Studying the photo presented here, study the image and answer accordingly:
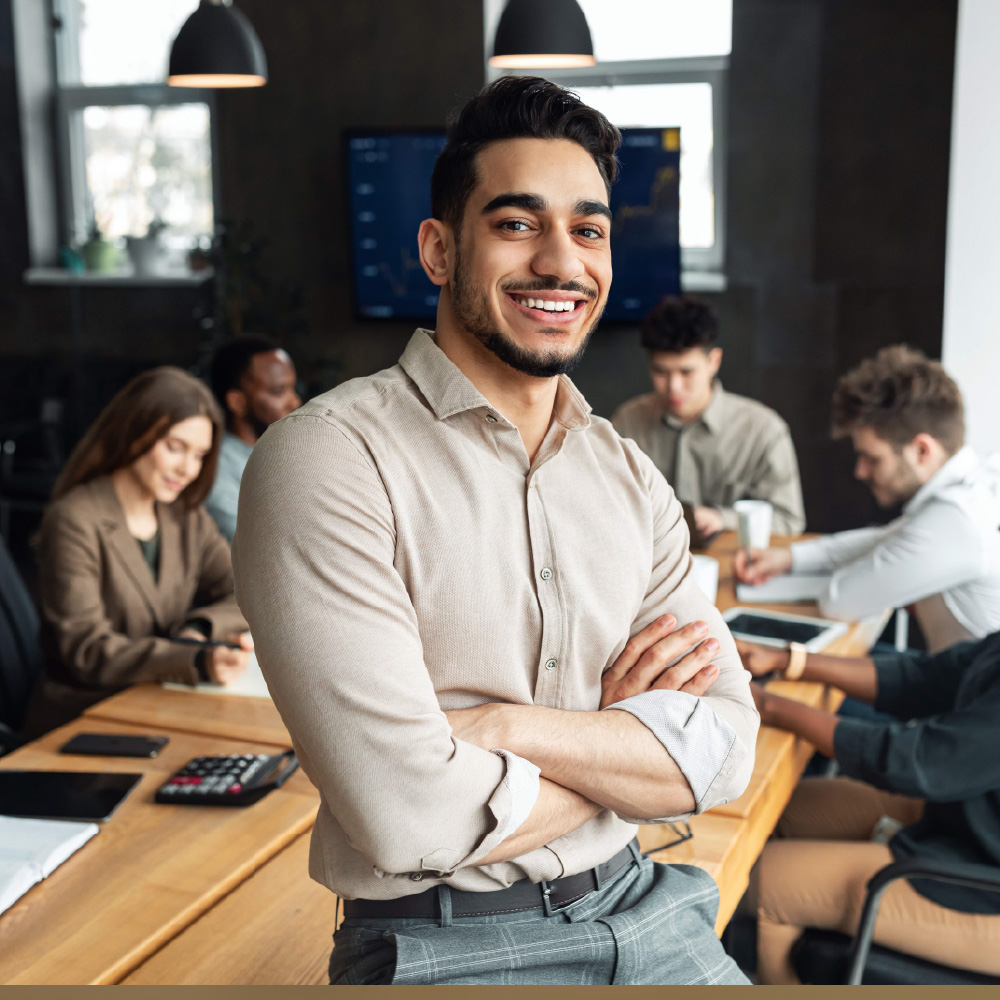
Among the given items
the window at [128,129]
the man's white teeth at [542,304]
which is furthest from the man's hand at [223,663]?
the window at [128,129]

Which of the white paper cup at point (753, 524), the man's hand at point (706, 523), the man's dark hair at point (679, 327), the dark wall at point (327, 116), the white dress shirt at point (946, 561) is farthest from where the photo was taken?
the dark wall at point (327, 116)

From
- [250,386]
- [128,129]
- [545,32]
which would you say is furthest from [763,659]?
[128,129]

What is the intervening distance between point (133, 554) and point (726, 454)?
6.40ft

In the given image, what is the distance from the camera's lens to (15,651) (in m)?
2.23

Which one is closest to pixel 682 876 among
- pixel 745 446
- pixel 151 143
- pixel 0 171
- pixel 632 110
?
pixel 745 446

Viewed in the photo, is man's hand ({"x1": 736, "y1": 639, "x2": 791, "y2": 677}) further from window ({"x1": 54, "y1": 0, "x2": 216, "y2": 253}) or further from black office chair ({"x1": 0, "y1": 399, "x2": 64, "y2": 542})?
window ({"x1": 54, "y1": 0, "x2": 216, "y2": 253})

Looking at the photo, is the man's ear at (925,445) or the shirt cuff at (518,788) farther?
the man's ear at (925,445)

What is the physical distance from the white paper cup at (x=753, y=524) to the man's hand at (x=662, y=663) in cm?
153

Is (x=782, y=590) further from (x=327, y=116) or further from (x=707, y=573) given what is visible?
(x=327, y=116)

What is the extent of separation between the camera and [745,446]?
3498 mm

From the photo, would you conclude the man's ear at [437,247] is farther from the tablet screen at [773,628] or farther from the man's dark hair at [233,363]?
the man's dark hair at [233,363]

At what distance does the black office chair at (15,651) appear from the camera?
2.21 m

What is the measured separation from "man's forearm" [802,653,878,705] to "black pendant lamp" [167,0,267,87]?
2.18 metres

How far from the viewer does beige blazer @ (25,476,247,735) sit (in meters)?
2.06
